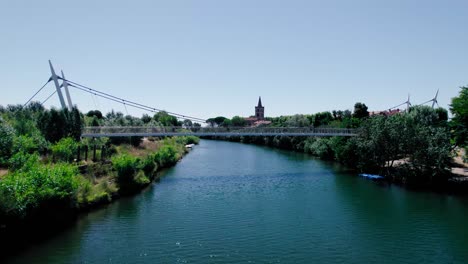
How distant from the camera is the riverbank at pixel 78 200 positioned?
60.4 feet

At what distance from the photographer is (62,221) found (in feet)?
72.7

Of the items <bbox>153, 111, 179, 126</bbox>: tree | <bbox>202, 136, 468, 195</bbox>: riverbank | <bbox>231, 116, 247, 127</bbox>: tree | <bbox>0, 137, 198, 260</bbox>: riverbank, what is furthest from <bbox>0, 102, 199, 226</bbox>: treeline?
<bbox>231, 116, 247, 127</bbox>: tree

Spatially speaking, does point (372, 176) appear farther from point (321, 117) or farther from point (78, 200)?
point (321, 117)

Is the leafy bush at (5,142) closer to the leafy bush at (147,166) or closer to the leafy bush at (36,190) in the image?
the leafy bush at (36,190)

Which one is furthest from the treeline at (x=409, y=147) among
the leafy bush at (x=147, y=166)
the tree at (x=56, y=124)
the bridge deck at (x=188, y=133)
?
the tree at (x=56, y=124)

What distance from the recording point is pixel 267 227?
22.2m

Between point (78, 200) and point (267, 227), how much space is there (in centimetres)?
1321

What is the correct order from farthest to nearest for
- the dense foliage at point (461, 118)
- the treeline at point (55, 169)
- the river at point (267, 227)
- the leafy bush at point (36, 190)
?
1. the dense foliage at point (461, 118)
2. the treeline at point (55, 169)
3. the river at point (267, 227)
4. the leafy bush at point (36, 190)

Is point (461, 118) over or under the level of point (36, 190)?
over

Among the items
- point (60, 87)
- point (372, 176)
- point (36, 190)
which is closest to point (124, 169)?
point (36, 190)

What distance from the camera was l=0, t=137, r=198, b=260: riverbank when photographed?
18406 mm

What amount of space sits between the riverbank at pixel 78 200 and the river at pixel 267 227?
875mm

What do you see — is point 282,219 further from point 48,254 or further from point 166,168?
point 166,168

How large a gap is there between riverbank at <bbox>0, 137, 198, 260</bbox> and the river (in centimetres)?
87
